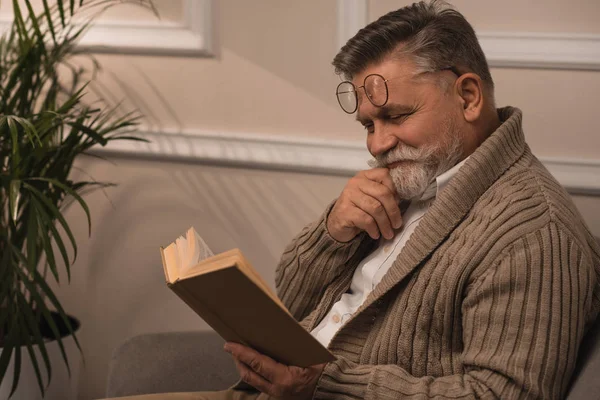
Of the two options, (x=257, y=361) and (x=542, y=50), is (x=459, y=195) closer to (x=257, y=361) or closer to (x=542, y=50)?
(x=257, y=361)

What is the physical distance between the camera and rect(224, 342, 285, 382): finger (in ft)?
4.82

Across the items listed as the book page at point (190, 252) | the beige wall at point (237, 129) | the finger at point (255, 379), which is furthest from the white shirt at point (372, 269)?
the beige wall at point (237, 129)

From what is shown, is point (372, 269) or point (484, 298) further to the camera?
point (372, 269)

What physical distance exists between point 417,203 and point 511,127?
256 mm

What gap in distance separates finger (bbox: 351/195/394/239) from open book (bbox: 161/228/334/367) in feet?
1.17

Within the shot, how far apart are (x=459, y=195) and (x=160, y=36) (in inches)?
46.3

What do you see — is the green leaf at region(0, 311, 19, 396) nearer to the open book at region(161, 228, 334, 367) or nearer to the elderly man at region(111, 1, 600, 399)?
the elderly man at region(111, 1, 600, 399)

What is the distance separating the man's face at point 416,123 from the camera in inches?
60.9

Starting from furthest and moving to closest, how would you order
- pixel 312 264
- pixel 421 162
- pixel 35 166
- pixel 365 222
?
pixel 35 166 < pixel 312 264 < pixel 365 222 < pixel 421 162

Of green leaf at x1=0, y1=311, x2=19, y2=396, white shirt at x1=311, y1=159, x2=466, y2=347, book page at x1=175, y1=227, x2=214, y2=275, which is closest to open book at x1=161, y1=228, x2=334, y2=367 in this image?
book page at x1=175, y1=227, x2=214, y2=275

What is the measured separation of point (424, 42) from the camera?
154 centimetres

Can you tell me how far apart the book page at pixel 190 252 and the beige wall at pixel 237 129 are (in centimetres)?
81

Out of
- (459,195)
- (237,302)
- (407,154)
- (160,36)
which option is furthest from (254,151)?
(237,302)

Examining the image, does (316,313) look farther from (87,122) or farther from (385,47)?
(87,122)
